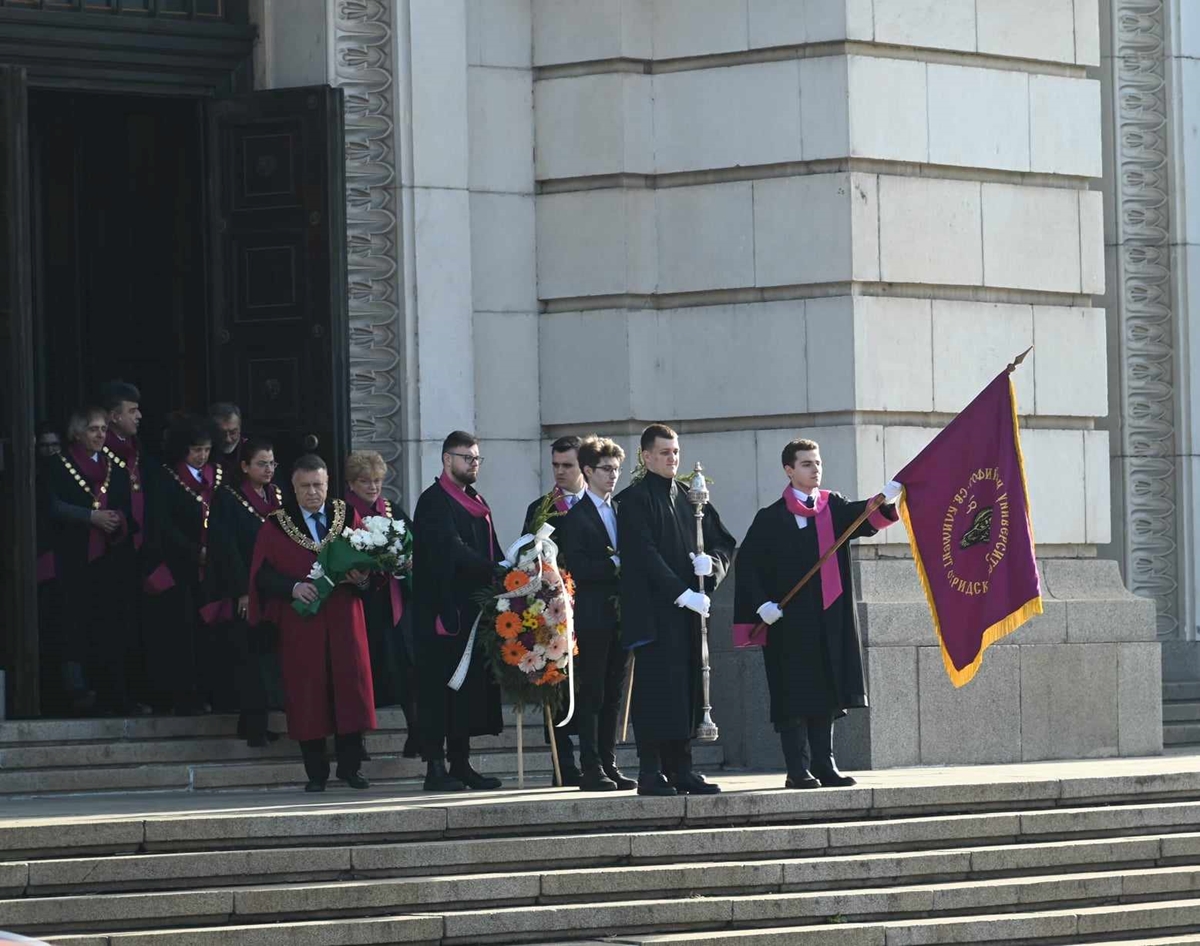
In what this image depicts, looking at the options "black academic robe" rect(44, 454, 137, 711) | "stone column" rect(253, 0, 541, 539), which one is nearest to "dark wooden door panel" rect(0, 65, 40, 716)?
"black academic robe" rect(44, 454, 137, 711)

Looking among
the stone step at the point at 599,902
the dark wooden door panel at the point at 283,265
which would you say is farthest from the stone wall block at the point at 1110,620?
the dark wooden door panel at the point at 283,265

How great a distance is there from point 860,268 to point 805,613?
348 cm

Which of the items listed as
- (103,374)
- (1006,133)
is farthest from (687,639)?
(103,374)

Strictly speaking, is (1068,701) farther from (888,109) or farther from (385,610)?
(385,610)

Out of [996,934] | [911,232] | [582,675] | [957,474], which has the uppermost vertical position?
[911,232]

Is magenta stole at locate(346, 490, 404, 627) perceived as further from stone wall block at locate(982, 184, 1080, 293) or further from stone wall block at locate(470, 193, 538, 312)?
stone wall block at locate(982, 184, 1080, 293)

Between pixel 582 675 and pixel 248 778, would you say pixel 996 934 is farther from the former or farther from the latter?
pixel 248 778

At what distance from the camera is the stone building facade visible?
16812mm

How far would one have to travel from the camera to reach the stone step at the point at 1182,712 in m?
18.3

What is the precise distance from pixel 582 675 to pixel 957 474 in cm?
234

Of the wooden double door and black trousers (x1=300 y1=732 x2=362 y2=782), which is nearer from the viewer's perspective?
black trousers (x1=300 y1=732 x2=362 y2=782)

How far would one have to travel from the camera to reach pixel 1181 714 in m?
18.4

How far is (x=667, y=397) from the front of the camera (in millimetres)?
17375

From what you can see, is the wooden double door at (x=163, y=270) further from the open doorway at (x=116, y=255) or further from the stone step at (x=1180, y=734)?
the stone step at (x=1180, y=734)
